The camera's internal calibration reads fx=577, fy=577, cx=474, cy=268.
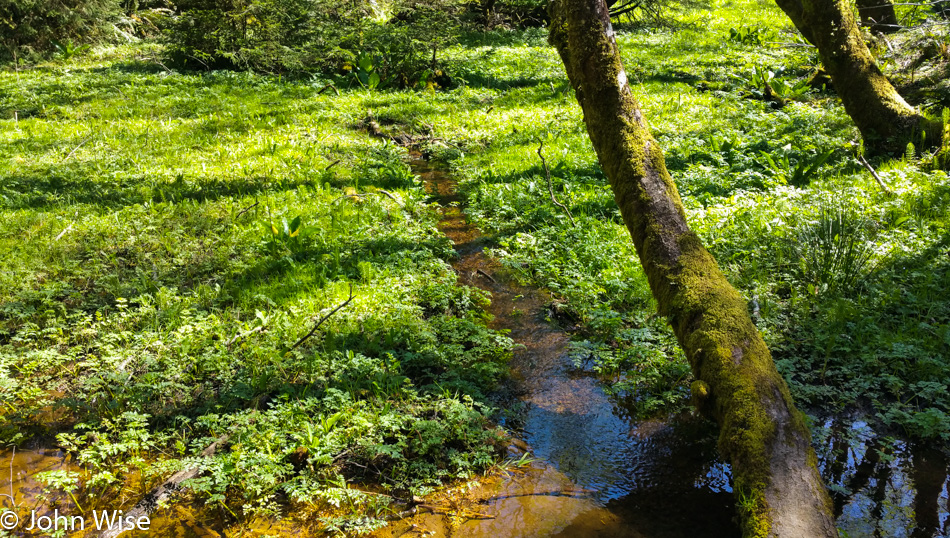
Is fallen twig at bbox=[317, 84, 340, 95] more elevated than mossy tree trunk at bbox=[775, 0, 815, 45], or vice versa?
mossy tree trunk at bbox=[775, 0, 815, 45]

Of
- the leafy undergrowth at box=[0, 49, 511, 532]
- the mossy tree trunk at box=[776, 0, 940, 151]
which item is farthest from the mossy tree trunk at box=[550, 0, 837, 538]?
the mossy tree trunk at box=[776, 0, 940, 151]

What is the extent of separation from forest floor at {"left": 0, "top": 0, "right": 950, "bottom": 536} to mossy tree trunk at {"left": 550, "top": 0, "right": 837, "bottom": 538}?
2.53 feet

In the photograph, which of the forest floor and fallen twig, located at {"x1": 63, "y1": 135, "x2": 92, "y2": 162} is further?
fallen twig, located at {"x1": 63, "y1": 135, "x2": 92, "y2": 162}

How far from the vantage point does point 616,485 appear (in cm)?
360

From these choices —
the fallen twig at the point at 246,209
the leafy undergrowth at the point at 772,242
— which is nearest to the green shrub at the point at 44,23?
the leafy undergrowth at the point at 772,242

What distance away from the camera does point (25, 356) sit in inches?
173

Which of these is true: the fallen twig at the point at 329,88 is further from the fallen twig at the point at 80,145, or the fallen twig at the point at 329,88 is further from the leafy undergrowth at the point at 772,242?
the fallen twig at the point at 80,145

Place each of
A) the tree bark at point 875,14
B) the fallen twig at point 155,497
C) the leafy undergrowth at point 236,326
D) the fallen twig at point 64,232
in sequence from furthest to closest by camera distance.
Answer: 1. the tree bark at point 875,14
2. the fallen twig at point 64,232
3. the leafy undergrowth at point 236,326
4. the fallen twig at point 155,497

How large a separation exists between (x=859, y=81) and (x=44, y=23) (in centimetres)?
1961

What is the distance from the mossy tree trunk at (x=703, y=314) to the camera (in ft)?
9.30

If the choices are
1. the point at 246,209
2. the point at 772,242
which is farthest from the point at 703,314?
the point at 246,209

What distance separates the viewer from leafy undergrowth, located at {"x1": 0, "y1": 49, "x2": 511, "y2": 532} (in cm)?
363

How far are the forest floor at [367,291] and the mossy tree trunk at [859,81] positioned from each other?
0.38 m

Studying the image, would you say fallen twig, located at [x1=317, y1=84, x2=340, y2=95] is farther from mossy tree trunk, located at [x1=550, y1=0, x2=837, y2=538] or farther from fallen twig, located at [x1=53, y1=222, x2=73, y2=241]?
mossy tree trunk, located at [x1=550, y1=0, x2=837, y2=538]
